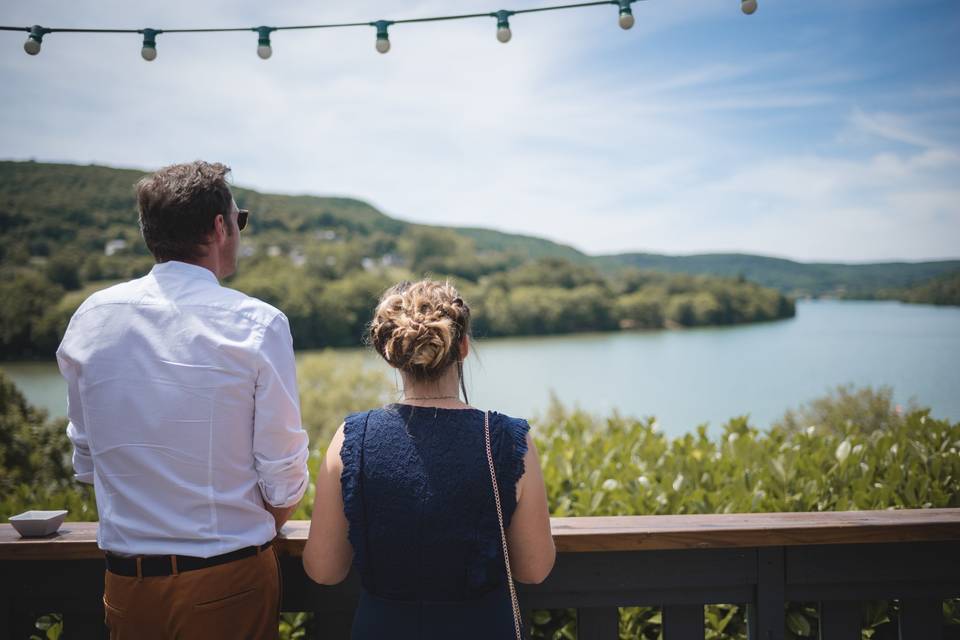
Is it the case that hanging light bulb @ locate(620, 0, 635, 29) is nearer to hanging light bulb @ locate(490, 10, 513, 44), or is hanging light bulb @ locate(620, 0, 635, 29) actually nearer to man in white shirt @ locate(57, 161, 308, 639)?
hanging light bulb @ locate(490, 10, 513, 44)

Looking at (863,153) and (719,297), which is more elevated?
(863,153)

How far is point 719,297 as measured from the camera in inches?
1287

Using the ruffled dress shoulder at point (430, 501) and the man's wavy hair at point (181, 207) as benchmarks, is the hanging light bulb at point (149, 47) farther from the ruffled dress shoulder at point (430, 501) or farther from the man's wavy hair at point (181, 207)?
the ruffled dress shoulder at point (430, 501)

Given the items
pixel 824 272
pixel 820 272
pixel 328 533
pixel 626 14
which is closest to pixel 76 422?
pixel 328 533

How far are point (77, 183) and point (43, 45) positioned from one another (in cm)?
3135

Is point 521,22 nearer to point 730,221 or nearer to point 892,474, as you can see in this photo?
point 892,474

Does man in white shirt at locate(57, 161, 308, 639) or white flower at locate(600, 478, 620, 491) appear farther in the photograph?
white flower at locate(600, 478, 620, 491)

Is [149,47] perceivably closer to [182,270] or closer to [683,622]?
[182,270]

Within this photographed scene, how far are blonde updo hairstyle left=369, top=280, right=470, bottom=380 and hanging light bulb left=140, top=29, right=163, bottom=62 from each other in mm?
2025

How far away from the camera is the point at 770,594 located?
1.51 metres

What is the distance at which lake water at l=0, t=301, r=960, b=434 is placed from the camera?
1102 centimetres

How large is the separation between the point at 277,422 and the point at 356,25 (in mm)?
1968

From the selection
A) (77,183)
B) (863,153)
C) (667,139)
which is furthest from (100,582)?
(77,183)

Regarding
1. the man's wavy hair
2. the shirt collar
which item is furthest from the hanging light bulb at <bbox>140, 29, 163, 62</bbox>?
the shirt collar
